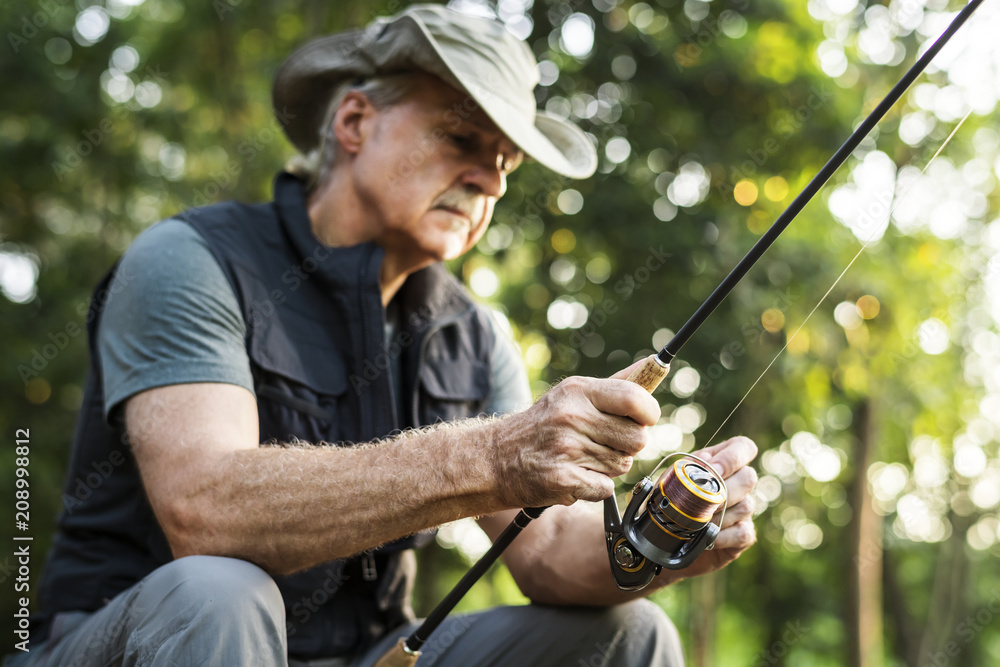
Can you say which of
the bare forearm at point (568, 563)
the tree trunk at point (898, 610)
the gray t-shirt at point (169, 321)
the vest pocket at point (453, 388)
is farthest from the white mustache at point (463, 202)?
the tree trunk at point (898, 610)

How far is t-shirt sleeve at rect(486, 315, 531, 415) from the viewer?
111 inches

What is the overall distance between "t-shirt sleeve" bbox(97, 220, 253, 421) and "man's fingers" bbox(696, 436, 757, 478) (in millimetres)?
1106

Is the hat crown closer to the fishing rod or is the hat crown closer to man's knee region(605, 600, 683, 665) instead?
the fishing rod

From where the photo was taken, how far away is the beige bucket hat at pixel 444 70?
8.20 ft

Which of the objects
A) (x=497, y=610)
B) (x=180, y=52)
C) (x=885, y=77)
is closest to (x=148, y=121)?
(x=180, y=52)

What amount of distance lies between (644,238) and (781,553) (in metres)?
13.0

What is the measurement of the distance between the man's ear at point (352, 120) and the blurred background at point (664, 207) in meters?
1.51

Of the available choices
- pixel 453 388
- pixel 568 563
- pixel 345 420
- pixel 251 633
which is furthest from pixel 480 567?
pixel 453 388

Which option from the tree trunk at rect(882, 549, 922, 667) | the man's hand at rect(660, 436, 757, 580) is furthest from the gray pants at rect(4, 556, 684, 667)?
the tree trunk at rect(882, 549, 922, 667)

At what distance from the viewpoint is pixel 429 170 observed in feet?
8.16

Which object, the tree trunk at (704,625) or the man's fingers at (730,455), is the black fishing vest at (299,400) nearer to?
the man's fingers at (730,455)

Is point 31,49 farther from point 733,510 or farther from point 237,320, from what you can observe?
point 733,510

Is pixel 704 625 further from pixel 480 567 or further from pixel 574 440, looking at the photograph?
pixel 574 440

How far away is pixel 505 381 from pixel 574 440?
129 centimetres
